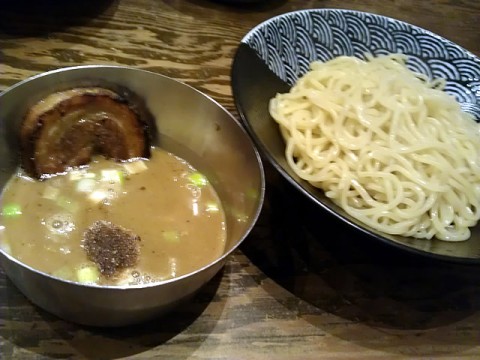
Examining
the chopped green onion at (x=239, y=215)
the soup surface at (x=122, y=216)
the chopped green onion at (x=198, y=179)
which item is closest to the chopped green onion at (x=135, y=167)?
the soup surface at (x=122, y=216)

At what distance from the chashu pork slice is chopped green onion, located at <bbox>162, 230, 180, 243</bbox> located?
0.26m

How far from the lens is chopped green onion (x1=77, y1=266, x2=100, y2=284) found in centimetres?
119

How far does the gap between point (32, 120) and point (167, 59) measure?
2.42ft

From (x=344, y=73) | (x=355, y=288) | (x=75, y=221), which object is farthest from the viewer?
(x=344, y=73)

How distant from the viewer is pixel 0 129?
133 centimetres

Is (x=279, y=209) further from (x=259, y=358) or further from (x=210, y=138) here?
(x=259, y=358)

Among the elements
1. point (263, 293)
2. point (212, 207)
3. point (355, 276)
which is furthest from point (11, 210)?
point (355, 276)

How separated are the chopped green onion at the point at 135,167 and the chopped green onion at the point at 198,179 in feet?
0.40

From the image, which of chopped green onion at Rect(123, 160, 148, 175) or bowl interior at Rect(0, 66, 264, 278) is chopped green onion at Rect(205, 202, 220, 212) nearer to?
bowl interior at Rect(0, 66, 264, 278)

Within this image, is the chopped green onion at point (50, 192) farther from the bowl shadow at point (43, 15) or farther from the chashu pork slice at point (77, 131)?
the bowl shadow at point (43, 15)

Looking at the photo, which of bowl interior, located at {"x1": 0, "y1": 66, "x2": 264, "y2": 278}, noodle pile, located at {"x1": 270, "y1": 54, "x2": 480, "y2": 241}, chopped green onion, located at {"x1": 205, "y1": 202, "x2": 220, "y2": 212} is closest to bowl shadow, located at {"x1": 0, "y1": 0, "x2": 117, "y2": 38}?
bowl interior, located at {"x1": 0, "y1": 66, "x2": 264, "y2": 278}

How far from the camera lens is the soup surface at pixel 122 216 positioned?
1.23 metres

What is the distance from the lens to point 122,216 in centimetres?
135

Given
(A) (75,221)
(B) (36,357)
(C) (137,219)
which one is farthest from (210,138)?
(B) (36,357)
